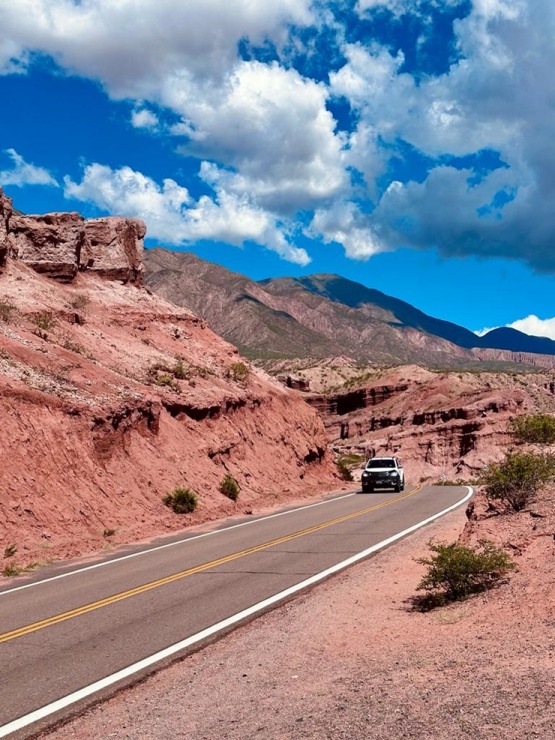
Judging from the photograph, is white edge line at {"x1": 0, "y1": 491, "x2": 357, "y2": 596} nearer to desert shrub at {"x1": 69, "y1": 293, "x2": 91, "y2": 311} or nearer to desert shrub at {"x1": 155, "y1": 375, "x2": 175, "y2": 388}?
desert shrub at {"x1": 155, "y1": 375, "x2": 175, "y2": 388}

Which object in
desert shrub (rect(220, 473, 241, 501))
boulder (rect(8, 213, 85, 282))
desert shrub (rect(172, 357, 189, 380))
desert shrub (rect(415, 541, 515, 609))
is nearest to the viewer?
desert shrub (rect(415, 541, 515, 609))

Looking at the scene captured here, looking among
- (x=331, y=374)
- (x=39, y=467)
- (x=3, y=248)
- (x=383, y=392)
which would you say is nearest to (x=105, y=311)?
(x=3, y=248)

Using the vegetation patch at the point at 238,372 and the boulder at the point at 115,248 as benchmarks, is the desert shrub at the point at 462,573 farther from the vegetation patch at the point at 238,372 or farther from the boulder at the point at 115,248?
the boulder at the point at 115,248

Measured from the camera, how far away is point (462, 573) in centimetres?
911

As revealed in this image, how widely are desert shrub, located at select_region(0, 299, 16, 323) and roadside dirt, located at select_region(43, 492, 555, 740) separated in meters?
20.8

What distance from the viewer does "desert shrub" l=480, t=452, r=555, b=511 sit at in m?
15.2

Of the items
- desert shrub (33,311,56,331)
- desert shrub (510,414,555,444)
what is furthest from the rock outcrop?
desert shrub (510,414,555,444)

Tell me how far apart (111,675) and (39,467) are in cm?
1280

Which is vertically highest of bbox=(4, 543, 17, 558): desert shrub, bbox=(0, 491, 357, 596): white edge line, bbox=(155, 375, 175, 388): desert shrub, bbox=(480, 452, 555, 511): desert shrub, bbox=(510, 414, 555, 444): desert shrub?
bbox=(155, 375, 175, 388): desert shrub

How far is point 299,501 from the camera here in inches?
1128

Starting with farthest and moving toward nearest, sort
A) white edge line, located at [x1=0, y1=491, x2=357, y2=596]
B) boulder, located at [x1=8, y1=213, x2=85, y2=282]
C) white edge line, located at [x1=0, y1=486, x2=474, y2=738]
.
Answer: boulder, located at [x1=8, y1=213, x2=85, y2=282] < white edge line, located at [x1=0, y1=491, x2=357, y2=596] < white edge line, located at [x1=0, y1=486, x2=474, y2=738]

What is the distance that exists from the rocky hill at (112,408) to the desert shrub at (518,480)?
946 cm

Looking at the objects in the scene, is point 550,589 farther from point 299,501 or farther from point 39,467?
point 299,501

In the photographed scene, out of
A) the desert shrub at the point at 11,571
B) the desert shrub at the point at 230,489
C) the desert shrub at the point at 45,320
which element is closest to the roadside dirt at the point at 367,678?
the desert shrub at the point at 11,571
